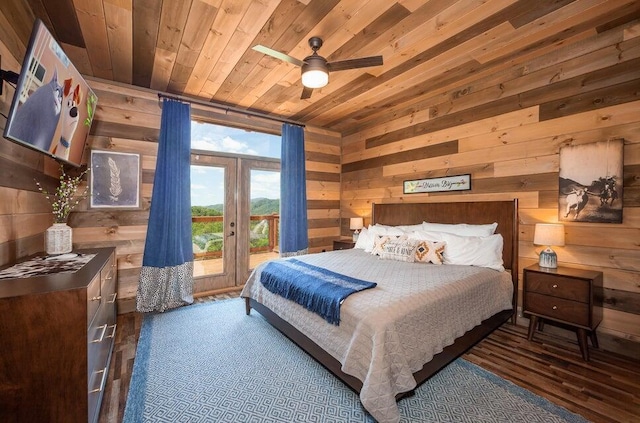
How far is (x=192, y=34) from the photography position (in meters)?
2.49

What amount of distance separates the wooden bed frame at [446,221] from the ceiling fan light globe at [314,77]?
2.20 meters

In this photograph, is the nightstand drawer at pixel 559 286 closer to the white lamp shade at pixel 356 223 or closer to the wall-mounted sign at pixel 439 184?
the wall-mounted sign at pixel 439 184

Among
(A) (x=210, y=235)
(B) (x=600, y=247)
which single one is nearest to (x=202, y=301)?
(A) (x=210, y=235)

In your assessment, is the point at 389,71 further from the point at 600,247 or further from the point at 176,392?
the point at 176,392

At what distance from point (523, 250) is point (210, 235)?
4081 mm

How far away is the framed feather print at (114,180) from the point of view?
325cm

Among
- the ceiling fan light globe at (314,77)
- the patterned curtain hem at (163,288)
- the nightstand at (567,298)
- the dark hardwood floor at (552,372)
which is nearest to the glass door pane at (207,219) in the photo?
the patterned curtain hem at (163,288)

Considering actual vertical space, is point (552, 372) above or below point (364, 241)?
below

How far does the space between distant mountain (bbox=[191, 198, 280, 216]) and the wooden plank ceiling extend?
5.36 ft

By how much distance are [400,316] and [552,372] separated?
1.52 m

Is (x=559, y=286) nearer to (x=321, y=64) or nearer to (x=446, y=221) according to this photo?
(x=446, y=221)

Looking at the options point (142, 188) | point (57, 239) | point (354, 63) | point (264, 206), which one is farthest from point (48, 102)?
point (264, 206)

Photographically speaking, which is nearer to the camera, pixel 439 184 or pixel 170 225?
pixel 170 225

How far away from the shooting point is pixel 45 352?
1.31 metres
